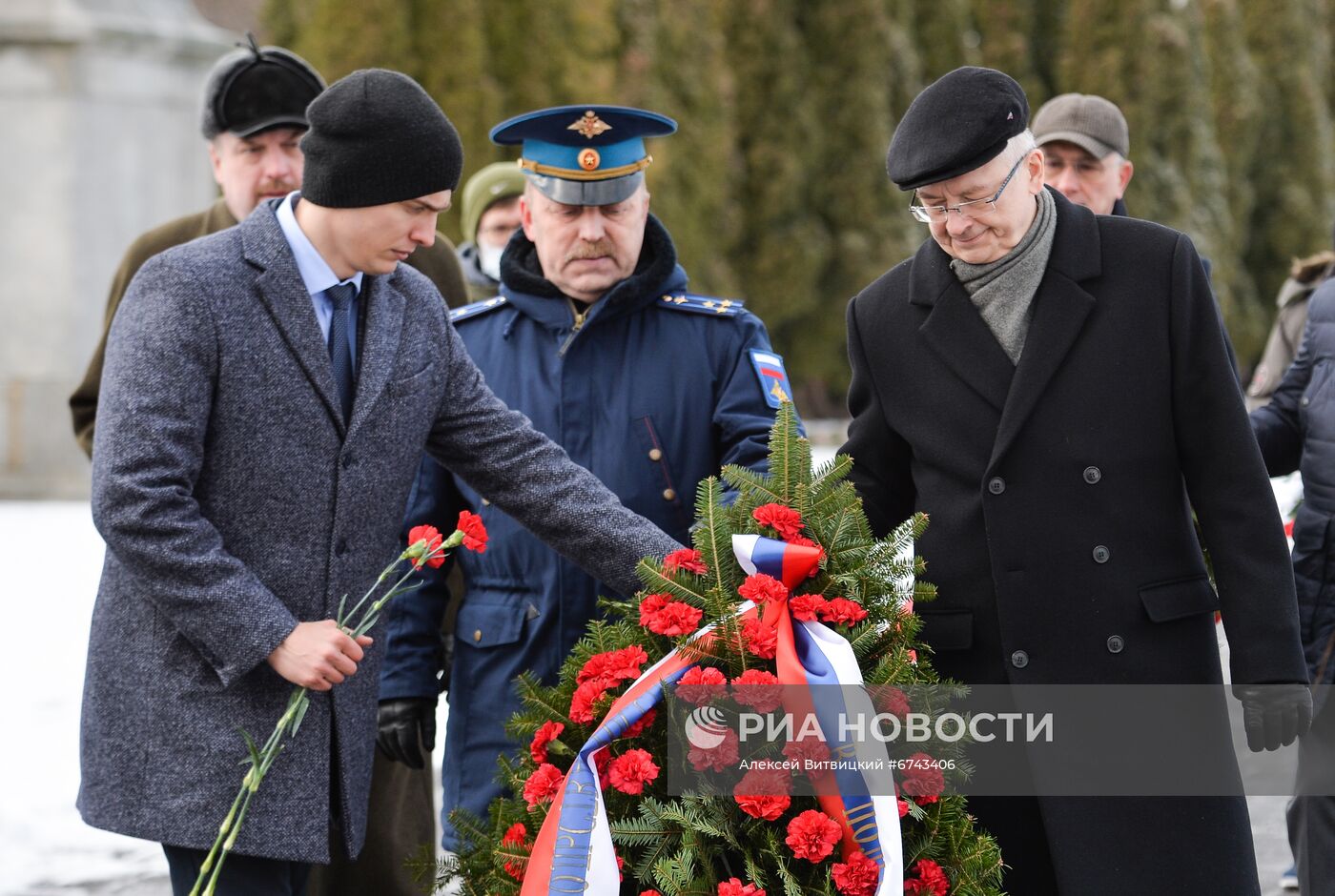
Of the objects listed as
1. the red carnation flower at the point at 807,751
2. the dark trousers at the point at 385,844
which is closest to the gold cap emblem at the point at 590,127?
the dark trousers at the point at 385,844

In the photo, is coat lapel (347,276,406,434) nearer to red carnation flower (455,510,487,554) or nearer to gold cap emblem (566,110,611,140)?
red carnation flower (455,510,487,554)

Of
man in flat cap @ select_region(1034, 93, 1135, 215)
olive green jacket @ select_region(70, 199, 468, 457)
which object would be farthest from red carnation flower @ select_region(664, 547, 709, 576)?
man in flat cap @ select_region(1034, 93, 1135, 215)

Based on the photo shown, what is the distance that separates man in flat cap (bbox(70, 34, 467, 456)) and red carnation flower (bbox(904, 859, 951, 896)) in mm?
2682

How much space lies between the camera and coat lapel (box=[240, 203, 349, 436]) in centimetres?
280

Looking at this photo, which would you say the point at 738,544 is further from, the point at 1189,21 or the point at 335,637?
the point at 1189,21

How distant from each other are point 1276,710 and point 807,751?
0.84 m

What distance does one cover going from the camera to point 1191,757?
2723 millimetres

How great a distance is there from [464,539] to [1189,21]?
19.5m

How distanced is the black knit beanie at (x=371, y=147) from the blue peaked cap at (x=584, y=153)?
26.1 inches

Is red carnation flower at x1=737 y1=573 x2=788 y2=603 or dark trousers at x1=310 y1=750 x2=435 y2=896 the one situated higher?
red carnation flower at x1=737 y1=573 x2=788 y2=603

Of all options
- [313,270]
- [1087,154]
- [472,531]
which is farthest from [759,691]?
[1087,154]

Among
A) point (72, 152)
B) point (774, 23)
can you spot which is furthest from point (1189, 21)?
point (72, 152)

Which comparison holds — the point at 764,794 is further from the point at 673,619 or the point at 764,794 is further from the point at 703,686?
the point at 673,619

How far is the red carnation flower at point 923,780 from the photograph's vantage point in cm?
246
